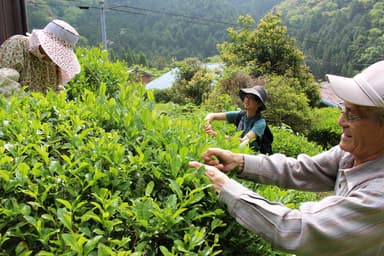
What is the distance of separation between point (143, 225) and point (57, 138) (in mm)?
737

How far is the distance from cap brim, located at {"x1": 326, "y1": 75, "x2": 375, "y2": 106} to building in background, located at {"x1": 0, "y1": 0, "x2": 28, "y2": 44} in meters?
4.15

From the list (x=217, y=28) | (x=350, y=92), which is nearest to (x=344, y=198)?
(x=350, y=92)

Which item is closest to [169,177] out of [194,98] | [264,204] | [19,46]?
[264,204]

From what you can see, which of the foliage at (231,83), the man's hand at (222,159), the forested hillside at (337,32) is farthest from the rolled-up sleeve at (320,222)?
the forested hillside at (337,32)

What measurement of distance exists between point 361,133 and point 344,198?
279 millimetres

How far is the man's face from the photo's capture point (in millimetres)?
1336

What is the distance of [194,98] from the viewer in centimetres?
1338

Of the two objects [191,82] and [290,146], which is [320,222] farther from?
[191,82]

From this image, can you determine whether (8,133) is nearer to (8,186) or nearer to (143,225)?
(8,186)

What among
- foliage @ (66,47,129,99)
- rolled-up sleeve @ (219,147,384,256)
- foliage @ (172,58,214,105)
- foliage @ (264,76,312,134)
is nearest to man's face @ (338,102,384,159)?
rolled-up sleeve @ (219,147,384,256)

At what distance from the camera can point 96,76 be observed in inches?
144

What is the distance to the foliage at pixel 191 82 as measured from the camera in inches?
513

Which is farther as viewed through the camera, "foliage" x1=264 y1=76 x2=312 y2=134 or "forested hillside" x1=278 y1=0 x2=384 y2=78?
"forested hillside" x1=278 y1=0 x2=384 y2=78

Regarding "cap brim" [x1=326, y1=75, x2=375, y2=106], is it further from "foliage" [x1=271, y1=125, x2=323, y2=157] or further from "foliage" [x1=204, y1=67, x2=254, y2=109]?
"foliage" [x1=204, y1=67, x2=254, y2=109]
